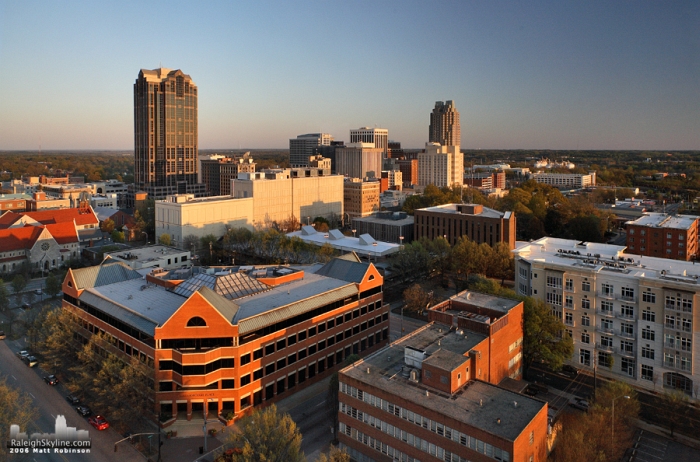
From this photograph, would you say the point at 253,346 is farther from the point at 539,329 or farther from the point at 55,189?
the point at 55,189

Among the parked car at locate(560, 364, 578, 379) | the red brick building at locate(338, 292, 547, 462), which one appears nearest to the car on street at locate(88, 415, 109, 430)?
the red brick building at locate(338, 292, 547, 462)

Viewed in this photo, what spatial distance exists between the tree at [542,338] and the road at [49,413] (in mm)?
31073

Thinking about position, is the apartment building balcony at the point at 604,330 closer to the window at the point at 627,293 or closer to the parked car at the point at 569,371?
the window at the point at 627,293

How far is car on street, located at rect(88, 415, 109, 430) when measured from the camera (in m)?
35.8

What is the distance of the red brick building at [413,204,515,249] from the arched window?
55.5 m

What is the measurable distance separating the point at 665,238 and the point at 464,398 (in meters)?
61.8

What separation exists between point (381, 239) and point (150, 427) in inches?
2910

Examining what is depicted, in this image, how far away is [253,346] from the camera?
37.9 meters

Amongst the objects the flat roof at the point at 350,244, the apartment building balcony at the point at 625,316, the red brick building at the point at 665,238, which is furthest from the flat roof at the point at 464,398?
the red brick building at the point at 665,238

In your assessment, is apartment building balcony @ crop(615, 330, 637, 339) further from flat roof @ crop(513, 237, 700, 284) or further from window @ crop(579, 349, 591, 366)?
flat roof @ crop(513, 237, 700, 284)

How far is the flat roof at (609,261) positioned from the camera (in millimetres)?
44578

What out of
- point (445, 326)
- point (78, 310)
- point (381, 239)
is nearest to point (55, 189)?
point (381, 239)

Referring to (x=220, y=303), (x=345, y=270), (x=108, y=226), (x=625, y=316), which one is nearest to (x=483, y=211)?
(x=345, y=270)

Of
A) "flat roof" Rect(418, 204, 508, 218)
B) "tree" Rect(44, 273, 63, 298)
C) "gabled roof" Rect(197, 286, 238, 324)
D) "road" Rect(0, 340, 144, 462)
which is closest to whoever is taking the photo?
"road" Rect(0, 340, 144, 462)
